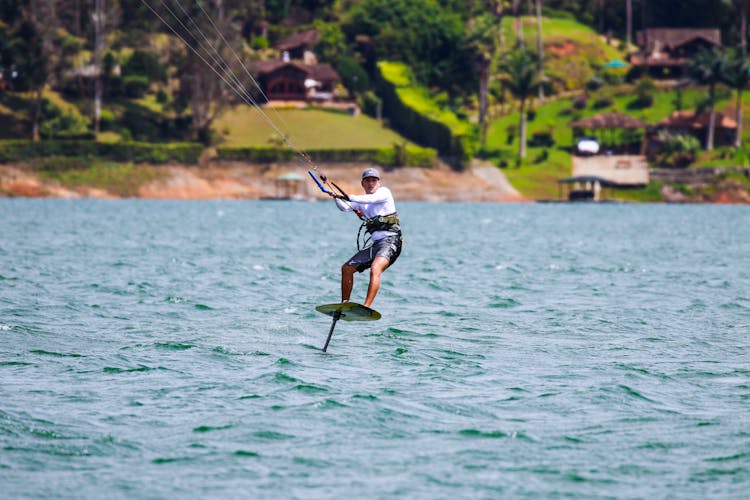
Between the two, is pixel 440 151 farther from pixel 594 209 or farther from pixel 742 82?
pixel 742 82

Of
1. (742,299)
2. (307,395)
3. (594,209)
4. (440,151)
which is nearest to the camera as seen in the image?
(307,395)

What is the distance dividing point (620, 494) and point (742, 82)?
364 ft

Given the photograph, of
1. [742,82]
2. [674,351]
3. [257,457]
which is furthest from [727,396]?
[742,82]

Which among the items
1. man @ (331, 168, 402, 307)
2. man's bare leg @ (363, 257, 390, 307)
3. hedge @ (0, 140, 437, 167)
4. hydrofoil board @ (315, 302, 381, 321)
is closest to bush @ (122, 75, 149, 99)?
hedge @ (0, 140, 437, 167)

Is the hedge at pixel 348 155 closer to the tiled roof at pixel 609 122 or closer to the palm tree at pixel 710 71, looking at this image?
the tiled roof at pixel 609 122

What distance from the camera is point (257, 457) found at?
1380 cm

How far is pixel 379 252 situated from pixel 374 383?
4109 mm

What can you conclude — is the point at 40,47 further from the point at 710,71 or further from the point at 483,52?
the point at 710,71

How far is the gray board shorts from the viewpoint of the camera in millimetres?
21422

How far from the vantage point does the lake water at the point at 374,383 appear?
43.6 feet

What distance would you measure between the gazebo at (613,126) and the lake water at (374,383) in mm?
78624

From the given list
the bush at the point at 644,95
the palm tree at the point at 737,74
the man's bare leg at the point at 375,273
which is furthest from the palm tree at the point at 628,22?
the man's bare leg at the point at 375,273

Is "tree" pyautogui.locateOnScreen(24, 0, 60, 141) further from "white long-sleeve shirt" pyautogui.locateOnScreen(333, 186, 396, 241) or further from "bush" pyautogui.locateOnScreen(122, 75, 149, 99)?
"white long-sleeve shirt" pyautogui.locateOnScreen(333, 186, 396, 241)

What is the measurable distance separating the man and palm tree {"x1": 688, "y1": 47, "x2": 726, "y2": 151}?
100781mm
